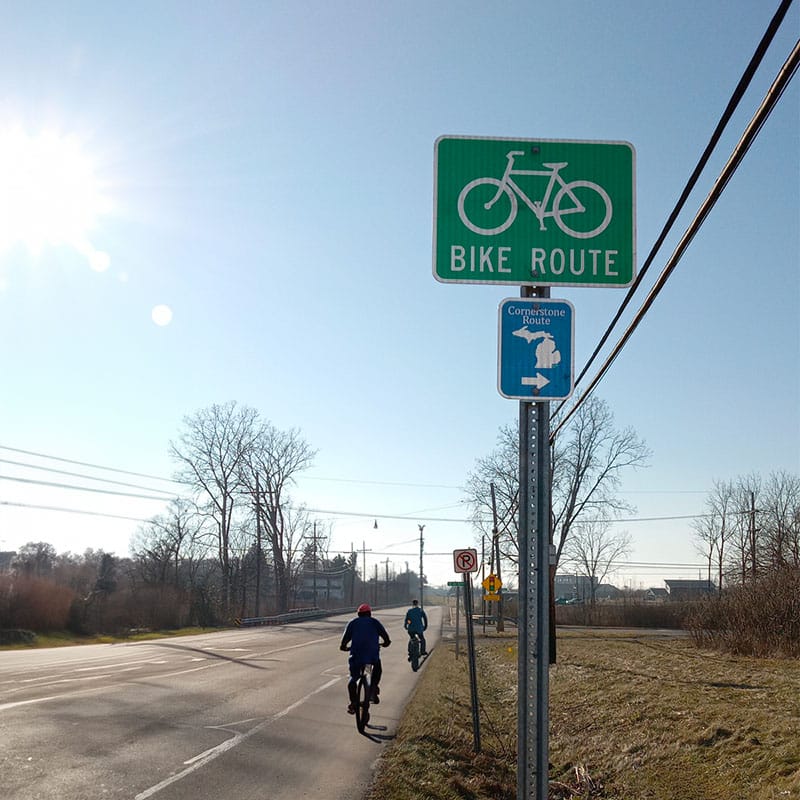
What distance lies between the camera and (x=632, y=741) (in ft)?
33.5

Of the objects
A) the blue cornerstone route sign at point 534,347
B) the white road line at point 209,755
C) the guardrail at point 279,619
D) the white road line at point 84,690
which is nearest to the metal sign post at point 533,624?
the blue cornerstone route sign at point 534,347

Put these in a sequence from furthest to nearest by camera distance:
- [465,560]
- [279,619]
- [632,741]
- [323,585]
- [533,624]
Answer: [323,585] → [279,619] → [465,560] → [632,741] → [533,624]

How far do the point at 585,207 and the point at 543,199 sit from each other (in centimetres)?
21

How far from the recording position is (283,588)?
2867 inches

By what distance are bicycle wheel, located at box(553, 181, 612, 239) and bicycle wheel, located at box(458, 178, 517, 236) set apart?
0.23 m

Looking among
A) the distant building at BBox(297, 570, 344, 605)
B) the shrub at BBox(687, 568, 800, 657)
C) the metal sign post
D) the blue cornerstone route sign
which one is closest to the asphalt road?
the metal sign post

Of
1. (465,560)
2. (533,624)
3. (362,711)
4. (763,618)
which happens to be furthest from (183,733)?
(763,618)

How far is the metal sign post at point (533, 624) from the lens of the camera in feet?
11.7

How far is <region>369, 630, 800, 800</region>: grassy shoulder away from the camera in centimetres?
820

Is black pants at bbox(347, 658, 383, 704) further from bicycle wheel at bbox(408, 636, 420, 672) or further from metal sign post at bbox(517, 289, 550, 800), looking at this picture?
bicycle wheel at bbox(408, 636, 420, 672)

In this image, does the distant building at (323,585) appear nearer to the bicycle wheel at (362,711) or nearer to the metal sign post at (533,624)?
the bicycle wheel at (362,711)

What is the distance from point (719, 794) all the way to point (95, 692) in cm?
1108

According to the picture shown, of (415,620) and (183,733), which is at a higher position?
(415,620)

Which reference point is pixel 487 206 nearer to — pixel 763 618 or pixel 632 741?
pixel 632 741
